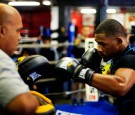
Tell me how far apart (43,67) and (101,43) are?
54 centimetres

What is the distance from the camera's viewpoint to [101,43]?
2.07 metres

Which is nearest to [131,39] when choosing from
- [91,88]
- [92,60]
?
[91,88]

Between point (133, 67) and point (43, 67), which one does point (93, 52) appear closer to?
point (133, 67)

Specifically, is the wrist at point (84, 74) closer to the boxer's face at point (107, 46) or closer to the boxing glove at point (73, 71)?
the boxing glove at point (73, 71)

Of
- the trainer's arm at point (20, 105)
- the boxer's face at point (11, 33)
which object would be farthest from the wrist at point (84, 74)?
the trainer's arm at point (20, 105)

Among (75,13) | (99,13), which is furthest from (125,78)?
(75,13)

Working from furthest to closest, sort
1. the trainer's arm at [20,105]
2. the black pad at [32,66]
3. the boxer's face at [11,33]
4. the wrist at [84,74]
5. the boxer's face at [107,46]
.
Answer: the boxer's face at [107,46] → the wrist at [84,74] → the black pad at [32,66] → the boxer's face at [11,33] → the trainer's arm at [20,105]

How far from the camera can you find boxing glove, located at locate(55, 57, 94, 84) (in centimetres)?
192

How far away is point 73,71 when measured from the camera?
1.99m

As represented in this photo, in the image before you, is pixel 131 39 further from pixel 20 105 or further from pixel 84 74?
pixel 20 105

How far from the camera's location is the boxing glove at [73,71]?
1.92 meters

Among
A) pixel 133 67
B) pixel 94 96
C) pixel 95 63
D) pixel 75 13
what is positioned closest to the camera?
pixel 133 67

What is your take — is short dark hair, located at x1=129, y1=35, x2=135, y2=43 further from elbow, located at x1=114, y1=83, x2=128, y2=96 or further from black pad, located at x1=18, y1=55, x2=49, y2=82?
black pad, located at x1=18, y1=55, x2=49, y2=82

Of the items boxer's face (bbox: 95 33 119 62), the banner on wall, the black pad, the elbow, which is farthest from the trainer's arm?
the banner on wall
